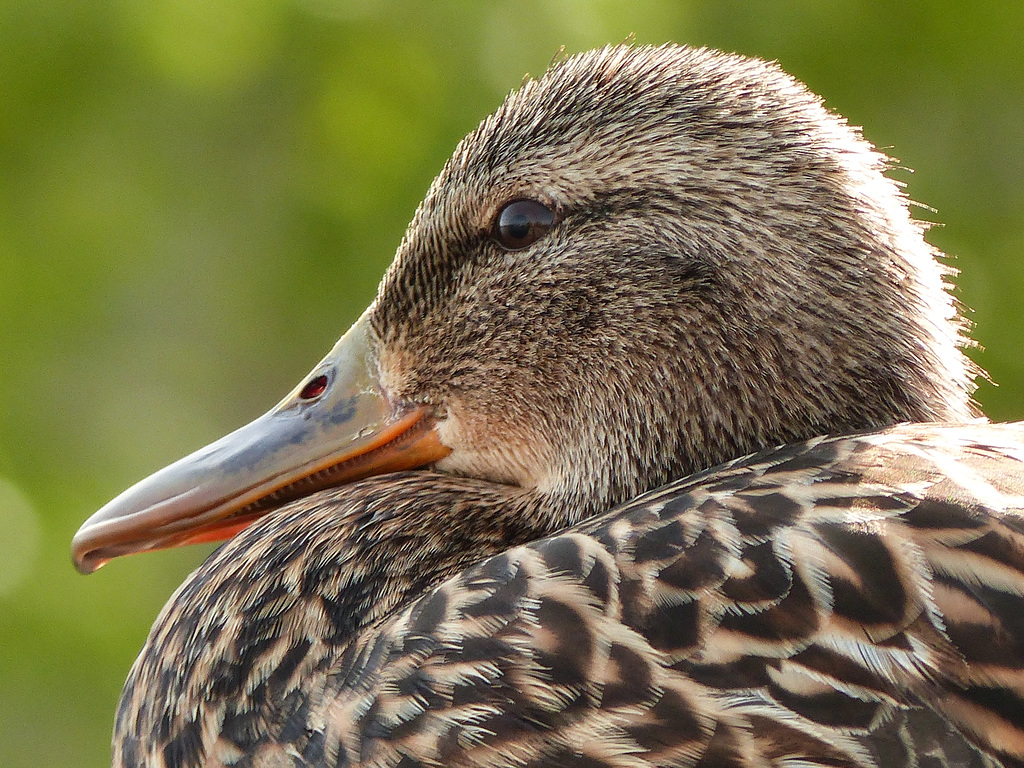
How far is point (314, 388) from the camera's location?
6.84ft

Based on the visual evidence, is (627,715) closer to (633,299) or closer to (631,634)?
(631,634)

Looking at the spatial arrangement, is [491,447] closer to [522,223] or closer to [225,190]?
[522,223]

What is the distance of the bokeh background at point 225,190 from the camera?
166 inches

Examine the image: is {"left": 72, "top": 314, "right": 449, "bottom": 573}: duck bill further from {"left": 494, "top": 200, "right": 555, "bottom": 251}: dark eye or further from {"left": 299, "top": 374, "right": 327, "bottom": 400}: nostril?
{"left": 494, "top": 200, "right": 555, "bottom": 251}: dark eye

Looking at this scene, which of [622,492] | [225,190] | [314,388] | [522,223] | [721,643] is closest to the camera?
[721,643]

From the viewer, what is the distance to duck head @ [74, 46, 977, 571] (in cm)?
171

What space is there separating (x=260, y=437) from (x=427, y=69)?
2.50 metres

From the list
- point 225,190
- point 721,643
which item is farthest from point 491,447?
point 225,190

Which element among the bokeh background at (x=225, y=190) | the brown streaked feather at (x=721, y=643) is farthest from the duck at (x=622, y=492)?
the bokeh background at (x=225, y=190)

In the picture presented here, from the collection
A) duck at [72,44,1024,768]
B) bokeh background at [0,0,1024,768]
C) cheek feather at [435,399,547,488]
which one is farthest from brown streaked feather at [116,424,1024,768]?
bokeh background at [0,0,1024,768]

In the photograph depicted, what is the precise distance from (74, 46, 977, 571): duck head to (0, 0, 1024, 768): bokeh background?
2108 millimetres

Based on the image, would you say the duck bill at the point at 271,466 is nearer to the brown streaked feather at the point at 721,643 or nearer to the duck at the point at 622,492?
the duck at the point at 622,492

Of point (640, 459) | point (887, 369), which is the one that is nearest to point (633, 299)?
point (640, 459)

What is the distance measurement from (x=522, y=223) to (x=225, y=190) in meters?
3.03
